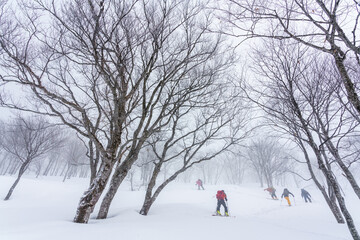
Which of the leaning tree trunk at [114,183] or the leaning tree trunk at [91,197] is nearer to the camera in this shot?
the leaning tree trunk at [91,197]

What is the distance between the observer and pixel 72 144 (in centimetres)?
2769

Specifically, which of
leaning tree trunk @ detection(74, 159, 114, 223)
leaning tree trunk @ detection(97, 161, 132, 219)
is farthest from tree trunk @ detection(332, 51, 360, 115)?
leaning tree trunk @ detection(97, 161, 132, 219)

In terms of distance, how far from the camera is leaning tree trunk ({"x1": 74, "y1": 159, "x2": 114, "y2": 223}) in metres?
3.42

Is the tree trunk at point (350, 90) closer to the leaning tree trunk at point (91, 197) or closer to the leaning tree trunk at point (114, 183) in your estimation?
the leaning tree trunk at point (91, 197)

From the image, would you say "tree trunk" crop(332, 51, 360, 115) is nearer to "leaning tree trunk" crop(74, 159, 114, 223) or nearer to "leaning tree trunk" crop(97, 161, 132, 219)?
"leaning tree trunk" crop(74, 159, 114, 223)

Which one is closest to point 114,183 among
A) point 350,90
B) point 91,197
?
point 91,197

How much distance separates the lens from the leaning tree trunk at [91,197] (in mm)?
3420

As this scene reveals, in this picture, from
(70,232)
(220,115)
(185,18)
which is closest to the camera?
(70,232)

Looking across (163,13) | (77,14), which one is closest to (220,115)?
(163,13)

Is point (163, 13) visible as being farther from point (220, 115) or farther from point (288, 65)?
point (220, 115)

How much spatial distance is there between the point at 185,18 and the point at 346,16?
11.7 feet

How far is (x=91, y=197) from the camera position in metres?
3.60

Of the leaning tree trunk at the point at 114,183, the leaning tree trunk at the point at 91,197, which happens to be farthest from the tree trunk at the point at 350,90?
the leaning tree trunk at the point at 114,183

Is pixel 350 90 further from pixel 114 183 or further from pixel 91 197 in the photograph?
pixel 114 183
